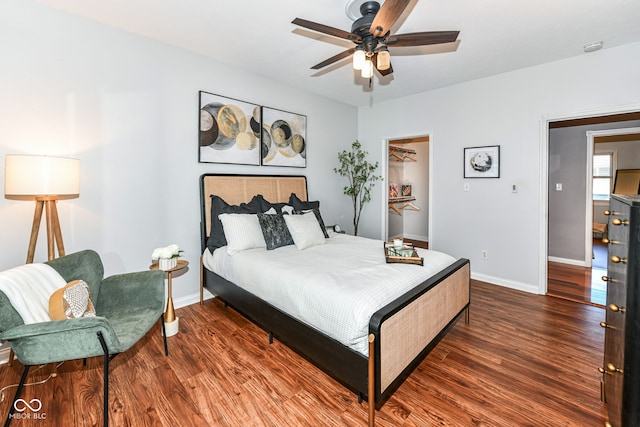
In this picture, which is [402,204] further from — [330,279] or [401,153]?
[330,279]

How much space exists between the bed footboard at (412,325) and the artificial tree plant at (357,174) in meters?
2.63

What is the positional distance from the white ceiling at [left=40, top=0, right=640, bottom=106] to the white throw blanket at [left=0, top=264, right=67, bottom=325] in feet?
6.83

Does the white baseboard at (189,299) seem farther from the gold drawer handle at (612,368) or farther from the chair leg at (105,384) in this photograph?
the gold drawer handle at (612,368)

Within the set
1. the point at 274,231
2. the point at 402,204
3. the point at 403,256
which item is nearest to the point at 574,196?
the point at 402,204

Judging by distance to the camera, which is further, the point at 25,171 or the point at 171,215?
the point at 171,215

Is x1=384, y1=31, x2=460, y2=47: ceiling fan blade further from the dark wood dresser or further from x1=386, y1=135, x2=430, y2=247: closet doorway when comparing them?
x1=386, y1=135, x2=430, y2=247: closet doorway

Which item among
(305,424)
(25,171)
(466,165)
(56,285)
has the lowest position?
(305,424)

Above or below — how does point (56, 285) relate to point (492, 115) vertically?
below

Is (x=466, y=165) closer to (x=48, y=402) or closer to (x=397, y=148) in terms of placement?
(x=397, y=148)

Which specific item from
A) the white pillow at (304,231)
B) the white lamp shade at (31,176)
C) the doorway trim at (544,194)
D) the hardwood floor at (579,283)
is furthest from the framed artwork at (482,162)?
the white lamp shade at (31,176)

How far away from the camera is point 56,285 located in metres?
1.81

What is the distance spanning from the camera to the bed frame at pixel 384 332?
5.16ft

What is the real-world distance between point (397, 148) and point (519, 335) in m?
4.46

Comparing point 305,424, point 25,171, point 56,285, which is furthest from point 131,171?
point 305,424
